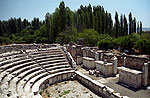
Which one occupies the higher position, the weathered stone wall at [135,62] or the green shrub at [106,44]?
the green shrub at [106,44]

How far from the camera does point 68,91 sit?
9836mm

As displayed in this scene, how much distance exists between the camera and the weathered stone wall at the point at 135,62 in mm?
10191

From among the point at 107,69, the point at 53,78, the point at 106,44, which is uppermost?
the point at 106,44

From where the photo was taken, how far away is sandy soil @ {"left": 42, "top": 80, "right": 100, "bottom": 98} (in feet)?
30.1

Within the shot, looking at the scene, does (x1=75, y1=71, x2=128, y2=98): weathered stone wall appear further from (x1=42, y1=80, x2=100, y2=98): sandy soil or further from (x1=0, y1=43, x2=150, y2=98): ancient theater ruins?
(x1=42, y1=80, x2=100, y2=98): sandy soil

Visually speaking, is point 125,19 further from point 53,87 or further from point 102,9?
point 53,87

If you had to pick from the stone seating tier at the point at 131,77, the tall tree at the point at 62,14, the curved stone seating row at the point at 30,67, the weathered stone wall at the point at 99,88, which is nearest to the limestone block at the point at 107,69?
the stone seating tier at the point at 131,77

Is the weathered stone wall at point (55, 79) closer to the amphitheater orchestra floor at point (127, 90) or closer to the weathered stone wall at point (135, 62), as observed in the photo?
the amphitheater orchestra floor at point (127, 90)

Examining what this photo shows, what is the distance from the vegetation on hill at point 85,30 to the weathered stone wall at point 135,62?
1233cm

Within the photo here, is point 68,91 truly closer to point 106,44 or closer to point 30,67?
point 30,67

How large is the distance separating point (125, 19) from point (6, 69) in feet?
132

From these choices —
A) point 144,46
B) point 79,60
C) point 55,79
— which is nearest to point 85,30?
point 144,46

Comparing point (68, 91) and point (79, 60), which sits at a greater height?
point (79, 60)

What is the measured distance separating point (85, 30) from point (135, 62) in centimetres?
1998
